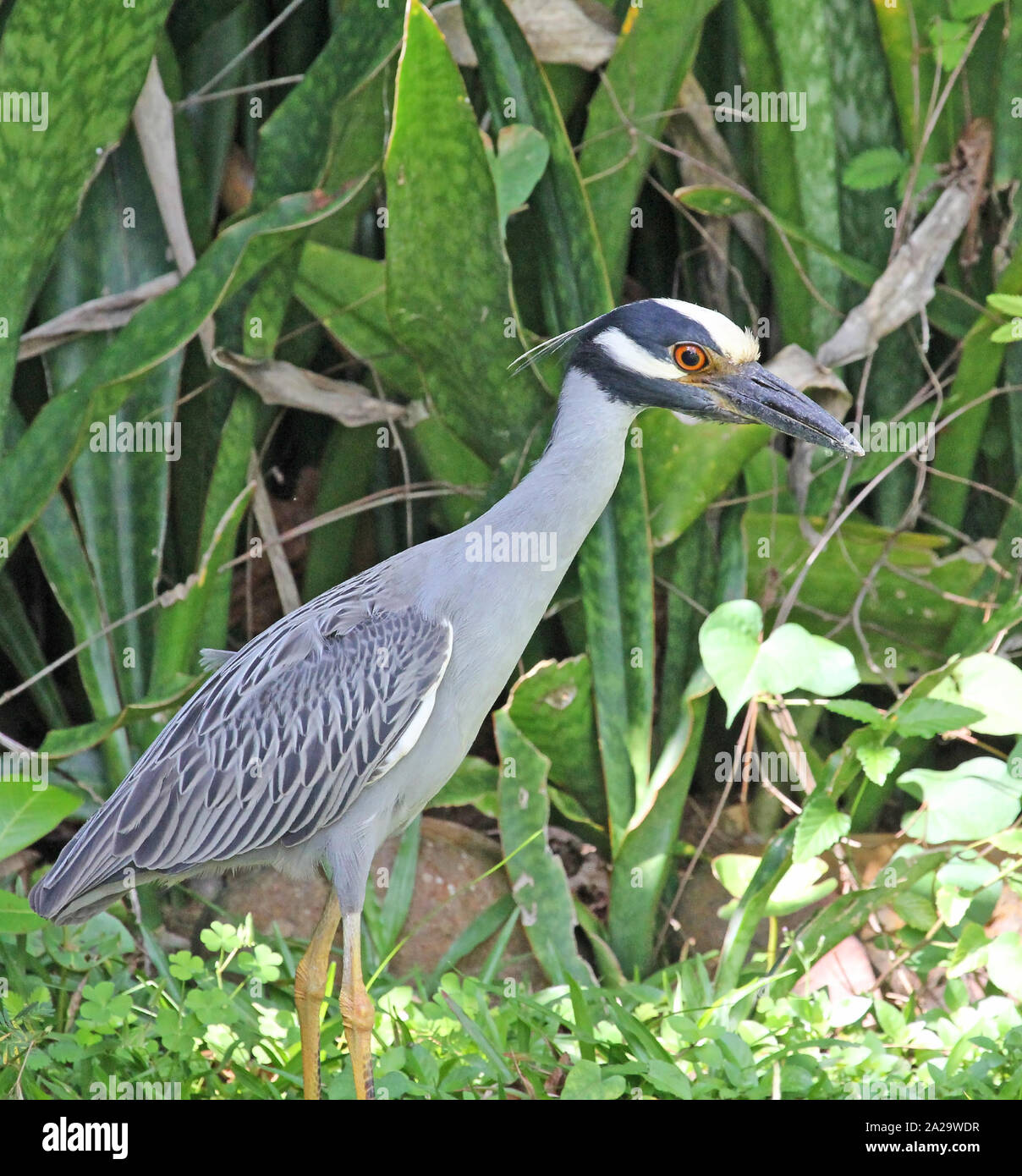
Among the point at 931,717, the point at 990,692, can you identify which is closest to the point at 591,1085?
the point at 931,717

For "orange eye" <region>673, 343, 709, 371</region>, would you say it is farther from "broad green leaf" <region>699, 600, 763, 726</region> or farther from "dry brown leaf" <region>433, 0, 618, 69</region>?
"dry brown leaf" <region>433, 0, 618, 69</region>

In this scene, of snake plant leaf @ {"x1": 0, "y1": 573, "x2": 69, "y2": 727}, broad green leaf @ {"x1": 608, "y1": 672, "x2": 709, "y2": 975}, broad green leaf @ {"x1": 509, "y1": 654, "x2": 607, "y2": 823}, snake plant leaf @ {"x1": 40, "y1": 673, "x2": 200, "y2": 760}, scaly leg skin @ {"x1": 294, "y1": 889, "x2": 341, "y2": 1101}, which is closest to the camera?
scaly leg skin @ {"x1": 294, "y1": 889, "x2": 341, "y2": 1101}

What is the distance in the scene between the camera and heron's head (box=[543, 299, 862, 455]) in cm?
216

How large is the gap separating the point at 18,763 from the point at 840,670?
175 centimetres

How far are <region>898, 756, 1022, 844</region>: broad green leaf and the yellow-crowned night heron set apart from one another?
841 mm

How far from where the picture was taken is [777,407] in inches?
85.0

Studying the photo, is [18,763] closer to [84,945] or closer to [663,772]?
[84,945]

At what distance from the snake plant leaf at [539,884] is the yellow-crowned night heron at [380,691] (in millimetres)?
502

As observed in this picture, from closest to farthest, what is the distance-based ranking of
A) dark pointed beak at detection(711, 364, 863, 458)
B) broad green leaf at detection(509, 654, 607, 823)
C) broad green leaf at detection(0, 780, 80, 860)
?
1. dark pointed beak at detection(711, 364, 863, 458)
2. broad green leaf at detection(0, 780, 80, 860)
3. broad green leaf at detection(509, 654, 607, 823)

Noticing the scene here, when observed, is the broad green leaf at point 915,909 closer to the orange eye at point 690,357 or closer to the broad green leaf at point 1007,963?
the broad green leaf at point 1007,963

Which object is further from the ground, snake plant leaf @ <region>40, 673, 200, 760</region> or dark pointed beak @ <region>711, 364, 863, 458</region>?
dark pointed beak @ <region>711, 364, 863, 458</region>

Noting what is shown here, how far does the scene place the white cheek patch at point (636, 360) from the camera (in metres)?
2.18

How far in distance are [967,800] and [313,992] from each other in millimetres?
1327

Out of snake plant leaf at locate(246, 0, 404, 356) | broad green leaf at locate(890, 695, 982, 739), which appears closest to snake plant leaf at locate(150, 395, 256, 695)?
snake plant leaf at locate(246, 0, 404, 356)
